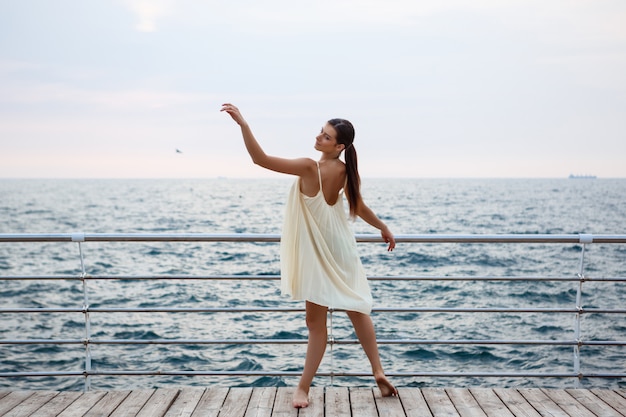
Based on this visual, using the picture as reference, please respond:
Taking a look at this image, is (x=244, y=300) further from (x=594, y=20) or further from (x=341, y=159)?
(x=594, y=20)

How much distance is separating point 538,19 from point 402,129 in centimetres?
1789

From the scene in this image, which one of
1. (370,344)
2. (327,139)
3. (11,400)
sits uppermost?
(327,139)

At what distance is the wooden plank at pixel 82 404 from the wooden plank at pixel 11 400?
12.8 inches

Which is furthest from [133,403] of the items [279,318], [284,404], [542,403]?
[279,318]

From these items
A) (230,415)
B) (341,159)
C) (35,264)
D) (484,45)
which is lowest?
(35,264)

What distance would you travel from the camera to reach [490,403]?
3.54 meters

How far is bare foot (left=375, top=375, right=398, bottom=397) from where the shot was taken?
3.58m

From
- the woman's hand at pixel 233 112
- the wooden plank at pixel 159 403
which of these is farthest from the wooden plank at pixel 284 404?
the woman's hand at pixel 233 112

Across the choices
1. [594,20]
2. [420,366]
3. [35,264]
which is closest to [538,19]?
[594,20]

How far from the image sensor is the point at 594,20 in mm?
21016

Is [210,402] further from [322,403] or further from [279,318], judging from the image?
[279,318]

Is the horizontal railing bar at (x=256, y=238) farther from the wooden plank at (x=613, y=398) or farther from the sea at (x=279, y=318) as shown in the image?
the wooden plank at (x=613, y=398)

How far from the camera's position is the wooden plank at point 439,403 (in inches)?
133

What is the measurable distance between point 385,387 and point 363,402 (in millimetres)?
159
